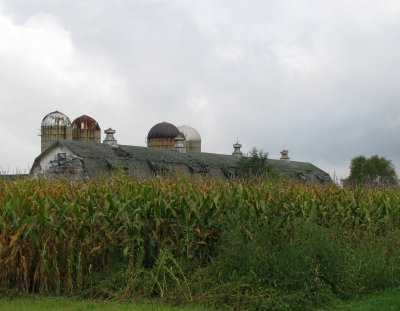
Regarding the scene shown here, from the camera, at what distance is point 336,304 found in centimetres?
1113

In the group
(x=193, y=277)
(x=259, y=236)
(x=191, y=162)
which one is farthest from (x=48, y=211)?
(x=191, y=162)

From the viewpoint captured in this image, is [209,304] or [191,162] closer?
[209,304]

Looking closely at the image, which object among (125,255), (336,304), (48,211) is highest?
(48,211)

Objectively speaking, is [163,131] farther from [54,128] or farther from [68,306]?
[68,306]

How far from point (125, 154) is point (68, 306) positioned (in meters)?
39.7

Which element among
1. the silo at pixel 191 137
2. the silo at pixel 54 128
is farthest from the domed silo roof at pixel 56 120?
the silo at pixel 191 137

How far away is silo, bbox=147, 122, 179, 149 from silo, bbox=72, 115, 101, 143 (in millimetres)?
5618

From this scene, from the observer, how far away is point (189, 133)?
70.7 metres

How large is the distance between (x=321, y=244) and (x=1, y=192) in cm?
618

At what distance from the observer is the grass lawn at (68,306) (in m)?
10.1

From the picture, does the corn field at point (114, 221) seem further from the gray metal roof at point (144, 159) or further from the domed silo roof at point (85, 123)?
the domed silo roof at point (85, 123)

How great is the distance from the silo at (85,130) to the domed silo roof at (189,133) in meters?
11.4

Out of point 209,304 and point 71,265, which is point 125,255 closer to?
point 71,265

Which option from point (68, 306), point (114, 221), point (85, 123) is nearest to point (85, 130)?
point (85, 123)
